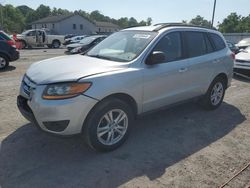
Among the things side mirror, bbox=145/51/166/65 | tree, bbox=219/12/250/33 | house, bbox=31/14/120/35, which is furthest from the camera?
tree, bbox=219/12/250/33

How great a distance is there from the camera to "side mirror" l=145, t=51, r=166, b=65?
13.9 feet

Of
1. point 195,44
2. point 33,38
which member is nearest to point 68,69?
point 195,44

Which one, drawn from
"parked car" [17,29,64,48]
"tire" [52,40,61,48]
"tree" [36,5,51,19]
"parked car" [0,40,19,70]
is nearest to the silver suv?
"parked car" [0,40,19,70]

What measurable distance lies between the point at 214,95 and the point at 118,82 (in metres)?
2.98

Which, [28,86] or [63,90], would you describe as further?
[28,86]

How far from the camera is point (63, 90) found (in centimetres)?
355

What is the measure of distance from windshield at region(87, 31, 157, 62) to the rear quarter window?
1858mm

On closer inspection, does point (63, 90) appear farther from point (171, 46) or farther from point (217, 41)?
point (217, 41)

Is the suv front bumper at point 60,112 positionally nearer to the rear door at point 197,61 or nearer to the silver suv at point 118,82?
the silver suv at point 118,82

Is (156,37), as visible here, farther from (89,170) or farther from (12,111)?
(12,111)

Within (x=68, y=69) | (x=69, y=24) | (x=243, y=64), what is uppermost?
(x=69, y=24)

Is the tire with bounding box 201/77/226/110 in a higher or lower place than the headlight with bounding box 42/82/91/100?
lower

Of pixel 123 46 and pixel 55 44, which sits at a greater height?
pixel 123 46

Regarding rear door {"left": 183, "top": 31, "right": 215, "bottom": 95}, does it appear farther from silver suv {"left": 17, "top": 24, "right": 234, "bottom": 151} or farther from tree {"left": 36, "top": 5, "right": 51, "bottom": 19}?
tree {"left": 36, "top": 5, "right": 51, "bottom": 19}
